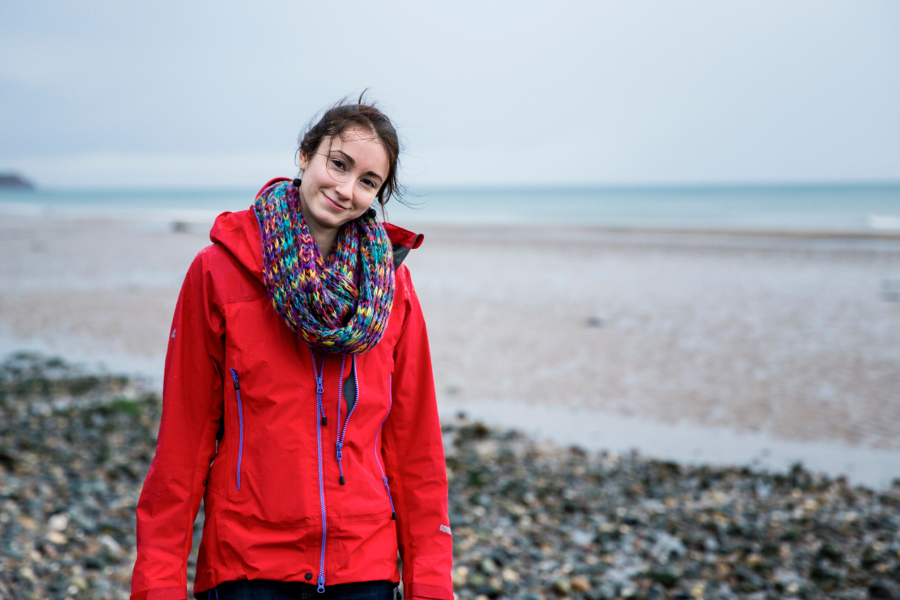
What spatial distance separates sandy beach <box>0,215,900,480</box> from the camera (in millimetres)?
8500

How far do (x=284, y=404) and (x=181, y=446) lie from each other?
0.33m

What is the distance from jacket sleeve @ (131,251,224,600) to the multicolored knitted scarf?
23cm

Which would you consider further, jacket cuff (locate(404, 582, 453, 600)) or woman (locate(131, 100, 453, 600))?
jacket cuff (locate(404, 582, 453, 600))

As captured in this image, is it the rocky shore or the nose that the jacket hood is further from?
the rocky shore

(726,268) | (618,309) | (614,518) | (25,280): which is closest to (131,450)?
(614,518)

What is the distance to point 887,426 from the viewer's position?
7.87m

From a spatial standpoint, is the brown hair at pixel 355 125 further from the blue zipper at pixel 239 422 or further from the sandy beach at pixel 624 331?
the sandy beach at pixel 624 331

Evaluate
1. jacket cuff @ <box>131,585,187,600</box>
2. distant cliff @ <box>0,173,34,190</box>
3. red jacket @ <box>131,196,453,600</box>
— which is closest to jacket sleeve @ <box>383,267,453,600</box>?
red jacket @ <box>131,196,453,600</box>

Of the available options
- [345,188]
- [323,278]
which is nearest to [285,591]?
[323,278]

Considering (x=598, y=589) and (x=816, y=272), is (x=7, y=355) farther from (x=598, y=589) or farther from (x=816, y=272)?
(x=816, y=272)

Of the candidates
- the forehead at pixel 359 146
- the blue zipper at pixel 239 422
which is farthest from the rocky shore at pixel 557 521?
the forehead at pixel 359 146

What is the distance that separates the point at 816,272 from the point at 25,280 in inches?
786

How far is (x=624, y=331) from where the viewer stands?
1224cm

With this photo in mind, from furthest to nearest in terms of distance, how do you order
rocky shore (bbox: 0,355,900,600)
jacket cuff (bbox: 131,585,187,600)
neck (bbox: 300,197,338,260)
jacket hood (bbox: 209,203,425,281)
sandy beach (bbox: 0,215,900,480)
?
sandy beach (bbox: 0,215,900,480) < rocky shore (bbox: 0,355,900,600) < neck (bbox: 300,197,338,260) < jacket hood (bbox: 209,203,425,281) < jacket cuff (bbox: 131,585,187,600)
